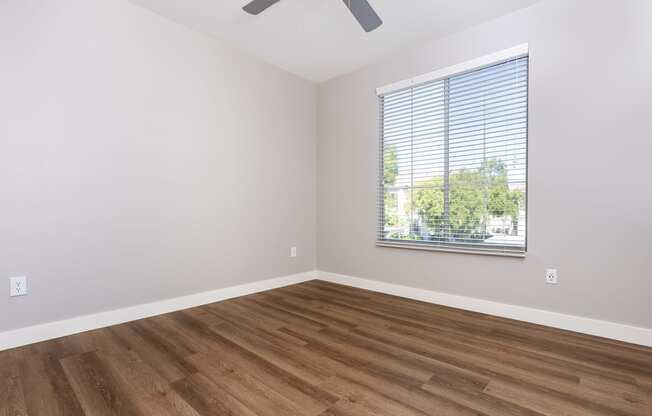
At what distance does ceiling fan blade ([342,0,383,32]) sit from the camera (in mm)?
2072

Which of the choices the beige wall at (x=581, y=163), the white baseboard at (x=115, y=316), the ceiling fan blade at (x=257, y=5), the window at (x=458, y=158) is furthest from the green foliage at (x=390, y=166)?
the ceiling fan blade at (x=257, y=5)

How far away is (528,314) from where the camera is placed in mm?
2518

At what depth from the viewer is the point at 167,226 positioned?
9.07 feet

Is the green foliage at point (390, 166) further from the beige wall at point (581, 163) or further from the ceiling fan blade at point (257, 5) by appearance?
the ceiling fan blade at point (257, 5)

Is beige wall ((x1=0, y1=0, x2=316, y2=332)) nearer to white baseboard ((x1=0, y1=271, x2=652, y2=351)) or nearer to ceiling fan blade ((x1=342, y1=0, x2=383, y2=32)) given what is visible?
white baseboard ((x1=0, y1=271, x2=652, y2=351))

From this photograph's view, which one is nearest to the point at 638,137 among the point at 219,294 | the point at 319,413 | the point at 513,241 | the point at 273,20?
the point at 513,241

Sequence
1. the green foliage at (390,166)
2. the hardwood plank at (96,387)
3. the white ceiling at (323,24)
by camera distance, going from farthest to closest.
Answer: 1. the green foliage at (390,166)
2. the white ceiling at (323,24)
3. the hardwood plank at (96,387)

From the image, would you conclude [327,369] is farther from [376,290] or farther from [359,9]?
[359,9]

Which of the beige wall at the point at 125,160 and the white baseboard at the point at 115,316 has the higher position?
the beige wall at the point at 125,160

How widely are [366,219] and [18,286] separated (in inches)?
114

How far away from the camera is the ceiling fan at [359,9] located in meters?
2.08

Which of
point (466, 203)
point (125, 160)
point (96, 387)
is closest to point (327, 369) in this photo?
point (96, 387)

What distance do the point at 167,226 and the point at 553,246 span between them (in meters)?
3.08

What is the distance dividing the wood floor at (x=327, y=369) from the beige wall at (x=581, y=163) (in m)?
0.30
